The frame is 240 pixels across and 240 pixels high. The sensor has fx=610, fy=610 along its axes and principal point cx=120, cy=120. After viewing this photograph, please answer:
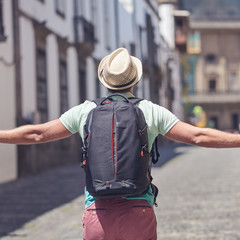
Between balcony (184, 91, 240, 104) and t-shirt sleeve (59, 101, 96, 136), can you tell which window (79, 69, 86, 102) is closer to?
t-shirt sleeve (59, 101, 96, 136)

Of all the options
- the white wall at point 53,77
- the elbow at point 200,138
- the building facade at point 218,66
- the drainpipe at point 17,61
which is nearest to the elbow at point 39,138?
the elbow at point 200,138

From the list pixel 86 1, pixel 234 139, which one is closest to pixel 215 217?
pixel 234 139

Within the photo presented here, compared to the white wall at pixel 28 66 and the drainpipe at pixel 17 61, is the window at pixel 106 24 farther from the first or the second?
the drainpipe at pixel 17 61

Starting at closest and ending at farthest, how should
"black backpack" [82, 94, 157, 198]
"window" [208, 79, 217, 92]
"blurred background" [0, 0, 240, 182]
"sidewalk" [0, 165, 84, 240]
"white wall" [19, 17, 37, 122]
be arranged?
"black backpack" [82, 94, 157, 198] < "sidewalk" [0, 165, 84, 240] < "blurred background" [0, 0, 240, 182] < "white wall" [19, 17, 37, 122] < "window" [208, 79, 217, 92]

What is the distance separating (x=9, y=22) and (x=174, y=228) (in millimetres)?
9116

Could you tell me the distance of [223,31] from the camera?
65.6 meters

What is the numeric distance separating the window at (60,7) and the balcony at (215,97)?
43.8 metres

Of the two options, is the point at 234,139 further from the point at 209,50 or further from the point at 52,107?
the point at 209,50

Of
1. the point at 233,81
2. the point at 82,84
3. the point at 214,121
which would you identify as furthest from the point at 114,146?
the point at 233,81

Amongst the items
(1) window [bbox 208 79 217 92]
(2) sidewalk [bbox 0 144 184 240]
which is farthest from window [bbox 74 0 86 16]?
(1) window [bbox 208 79 217 92]

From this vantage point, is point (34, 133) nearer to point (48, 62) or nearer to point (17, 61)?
point (17, 61)

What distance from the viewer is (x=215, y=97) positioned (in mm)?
63500

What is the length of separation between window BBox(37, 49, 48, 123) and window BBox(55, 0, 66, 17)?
2.04 meters

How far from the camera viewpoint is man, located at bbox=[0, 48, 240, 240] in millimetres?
2801
